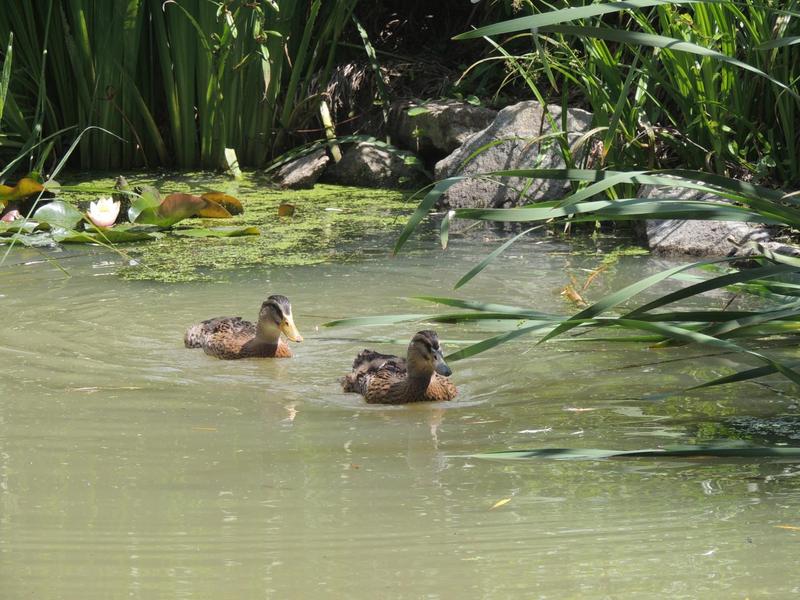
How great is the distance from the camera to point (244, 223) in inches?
347

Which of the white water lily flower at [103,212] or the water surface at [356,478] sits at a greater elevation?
the white water lily flower at [103,212]

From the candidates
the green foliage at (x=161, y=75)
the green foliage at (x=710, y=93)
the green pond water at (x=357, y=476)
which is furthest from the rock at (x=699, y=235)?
the green foliage at (x=161, y=75)

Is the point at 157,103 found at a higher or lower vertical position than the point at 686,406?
higher

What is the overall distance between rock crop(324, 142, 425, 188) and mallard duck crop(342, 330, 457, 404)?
5.81 meters

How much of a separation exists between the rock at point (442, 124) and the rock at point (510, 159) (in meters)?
0.57

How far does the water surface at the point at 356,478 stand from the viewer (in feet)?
9.32

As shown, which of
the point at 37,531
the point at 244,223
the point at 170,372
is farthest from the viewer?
the point at 244,223

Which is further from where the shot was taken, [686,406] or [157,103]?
[157,103]

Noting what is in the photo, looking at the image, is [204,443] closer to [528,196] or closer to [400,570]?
[400,570]

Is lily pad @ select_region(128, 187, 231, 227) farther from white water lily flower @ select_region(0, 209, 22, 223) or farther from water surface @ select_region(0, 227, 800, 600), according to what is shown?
water surface @ select_region(0, 227, 800, 600)

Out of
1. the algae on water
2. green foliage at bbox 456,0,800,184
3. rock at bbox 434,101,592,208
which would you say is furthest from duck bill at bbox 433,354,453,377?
rock at bbox 434,101,592,208

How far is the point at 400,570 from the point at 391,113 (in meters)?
8.86

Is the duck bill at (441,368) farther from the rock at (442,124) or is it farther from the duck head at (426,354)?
the rock at (442,124)

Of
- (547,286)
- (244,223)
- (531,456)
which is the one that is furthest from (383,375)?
(244,223)
